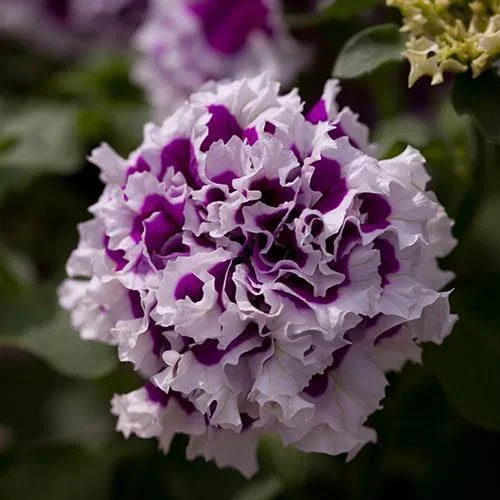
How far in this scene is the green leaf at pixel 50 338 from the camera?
29.3 inches

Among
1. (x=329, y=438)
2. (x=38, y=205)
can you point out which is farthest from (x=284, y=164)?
(x=38, y=205)

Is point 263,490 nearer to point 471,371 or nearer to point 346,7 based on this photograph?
point 471,371

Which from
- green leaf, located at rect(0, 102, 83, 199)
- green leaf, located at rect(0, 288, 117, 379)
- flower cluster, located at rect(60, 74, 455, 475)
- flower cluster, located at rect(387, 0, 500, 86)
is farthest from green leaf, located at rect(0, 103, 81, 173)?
flower cluster, located at rect(387, 0, 500, 86)

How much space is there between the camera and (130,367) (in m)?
0.84

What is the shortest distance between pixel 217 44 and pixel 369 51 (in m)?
0.33

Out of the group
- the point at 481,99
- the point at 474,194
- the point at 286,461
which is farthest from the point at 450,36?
the point at 286,461

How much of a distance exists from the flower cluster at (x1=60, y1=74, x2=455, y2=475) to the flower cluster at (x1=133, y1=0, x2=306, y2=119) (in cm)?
35

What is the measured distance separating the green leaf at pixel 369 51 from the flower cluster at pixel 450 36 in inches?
1.0

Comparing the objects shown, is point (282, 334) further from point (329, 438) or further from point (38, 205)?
point (38, 205)

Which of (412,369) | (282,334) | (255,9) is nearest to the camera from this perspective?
(282,334)

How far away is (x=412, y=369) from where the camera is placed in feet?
2.56

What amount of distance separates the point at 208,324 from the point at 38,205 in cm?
64

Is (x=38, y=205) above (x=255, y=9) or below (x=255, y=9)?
below

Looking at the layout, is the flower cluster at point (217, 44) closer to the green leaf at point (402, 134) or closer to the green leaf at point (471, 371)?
the green leaf at point (402, 134)
